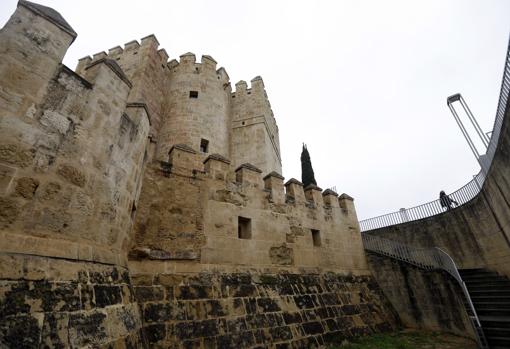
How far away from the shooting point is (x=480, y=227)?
341 inches

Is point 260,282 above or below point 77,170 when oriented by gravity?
below

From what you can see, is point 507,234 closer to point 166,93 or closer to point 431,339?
point 431,339

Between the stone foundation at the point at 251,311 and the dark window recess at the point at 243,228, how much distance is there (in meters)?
0.96

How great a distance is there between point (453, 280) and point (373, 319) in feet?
8.73

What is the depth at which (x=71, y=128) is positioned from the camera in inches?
115

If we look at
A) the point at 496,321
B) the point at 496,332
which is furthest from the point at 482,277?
the point at 496,332

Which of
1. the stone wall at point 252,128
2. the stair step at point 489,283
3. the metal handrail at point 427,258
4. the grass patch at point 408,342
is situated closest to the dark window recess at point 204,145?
the stone wall at point 252,128

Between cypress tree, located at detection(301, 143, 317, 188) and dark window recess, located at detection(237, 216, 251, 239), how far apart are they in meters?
12.2

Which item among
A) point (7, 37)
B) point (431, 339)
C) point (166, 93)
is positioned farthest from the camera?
point (166, 93)

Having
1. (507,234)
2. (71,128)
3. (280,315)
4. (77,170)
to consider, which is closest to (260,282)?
(280,315)

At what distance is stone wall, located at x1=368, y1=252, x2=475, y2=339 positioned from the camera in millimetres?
6156

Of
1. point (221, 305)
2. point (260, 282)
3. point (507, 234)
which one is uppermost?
point (507, 234)

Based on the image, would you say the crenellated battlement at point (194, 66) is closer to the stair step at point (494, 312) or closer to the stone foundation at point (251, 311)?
the stone foundation at point (251, 311)

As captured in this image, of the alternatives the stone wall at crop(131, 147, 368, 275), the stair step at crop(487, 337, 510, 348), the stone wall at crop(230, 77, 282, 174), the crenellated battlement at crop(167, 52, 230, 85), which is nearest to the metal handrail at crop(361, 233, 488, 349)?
the stair step at crop(487, 337, 510, 348)
